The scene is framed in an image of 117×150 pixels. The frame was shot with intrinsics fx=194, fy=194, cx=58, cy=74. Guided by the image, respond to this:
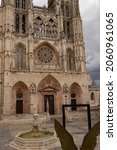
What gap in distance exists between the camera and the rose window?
1221 inches

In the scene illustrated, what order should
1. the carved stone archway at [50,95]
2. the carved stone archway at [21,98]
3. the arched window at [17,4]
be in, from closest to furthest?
the carved stone archway at [21,98]
the carved stone archway at [50,95]
the arched window at [17,4]

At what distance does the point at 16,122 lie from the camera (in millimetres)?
21250

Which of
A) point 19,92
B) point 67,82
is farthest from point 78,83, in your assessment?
point 19,92

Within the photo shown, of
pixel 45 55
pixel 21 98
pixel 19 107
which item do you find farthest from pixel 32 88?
pixel 45 55

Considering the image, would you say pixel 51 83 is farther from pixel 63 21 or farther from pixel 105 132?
pixel 105 132

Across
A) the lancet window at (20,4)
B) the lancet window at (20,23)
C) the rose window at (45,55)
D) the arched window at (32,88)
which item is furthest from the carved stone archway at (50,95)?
the lancet window at (20,4)

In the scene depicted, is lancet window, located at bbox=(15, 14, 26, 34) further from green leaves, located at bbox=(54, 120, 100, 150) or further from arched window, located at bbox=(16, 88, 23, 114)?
green leaves, located at bbox=(54, 120, 100, 150)

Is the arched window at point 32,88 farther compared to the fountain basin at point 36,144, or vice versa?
the arched window at point 32,88

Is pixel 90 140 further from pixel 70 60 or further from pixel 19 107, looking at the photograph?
pixel 70 60

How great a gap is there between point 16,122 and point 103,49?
20801 millimetres

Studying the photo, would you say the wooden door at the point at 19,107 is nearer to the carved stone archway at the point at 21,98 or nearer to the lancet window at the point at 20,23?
the carved stone archway at the point at 21,98

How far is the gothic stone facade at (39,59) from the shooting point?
27688mm

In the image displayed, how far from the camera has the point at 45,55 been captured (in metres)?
31.3

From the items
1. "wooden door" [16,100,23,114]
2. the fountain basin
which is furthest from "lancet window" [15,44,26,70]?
the fountain basin
